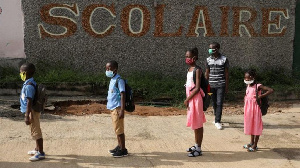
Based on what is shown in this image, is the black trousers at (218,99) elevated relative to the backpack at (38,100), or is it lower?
lower

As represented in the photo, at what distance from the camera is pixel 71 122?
268 inches

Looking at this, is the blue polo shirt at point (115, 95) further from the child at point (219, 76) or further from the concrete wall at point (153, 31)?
the concrete wall at point (153, 31)

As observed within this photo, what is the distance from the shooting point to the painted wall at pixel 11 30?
388 inches

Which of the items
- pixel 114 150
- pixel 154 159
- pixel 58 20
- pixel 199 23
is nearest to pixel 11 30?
pixel 58 20

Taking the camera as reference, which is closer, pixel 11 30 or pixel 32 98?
pixel 32 98

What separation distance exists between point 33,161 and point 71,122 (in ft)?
6.90

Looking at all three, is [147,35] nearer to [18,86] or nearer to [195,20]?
[195,20]

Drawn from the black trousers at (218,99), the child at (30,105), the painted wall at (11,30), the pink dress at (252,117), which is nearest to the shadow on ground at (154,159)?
the child at (30,105)

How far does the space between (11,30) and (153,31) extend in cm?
372

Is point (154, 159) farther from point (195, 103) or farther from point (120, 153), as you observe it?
point (195, 103)

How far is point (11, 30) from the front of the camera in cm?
991

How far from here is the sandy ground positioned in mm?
4820

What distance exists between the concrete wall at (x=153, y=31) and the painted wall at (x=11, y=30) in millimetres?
195

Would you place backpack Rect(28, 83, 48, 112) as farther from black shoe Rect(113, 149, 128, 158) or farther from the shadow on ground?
black shoe Rect(113, 149, 128, 158)
